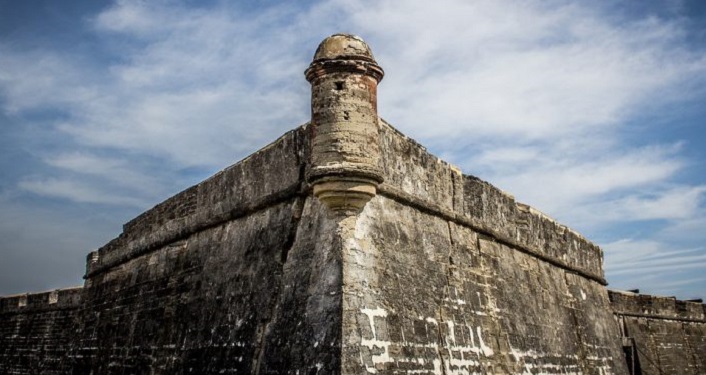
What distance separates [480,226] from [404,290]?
2721 millimetres

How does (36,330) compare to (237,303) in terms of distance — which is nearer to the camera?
(237,303)

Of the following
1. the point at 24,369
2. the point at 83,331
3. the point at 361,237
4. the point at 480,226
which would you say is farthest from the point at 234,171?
the point at 24,369

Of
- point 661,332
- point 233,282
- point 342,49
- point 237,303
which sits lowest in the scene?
point 661,332

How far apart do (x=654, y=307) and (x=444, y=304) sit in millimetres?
10864

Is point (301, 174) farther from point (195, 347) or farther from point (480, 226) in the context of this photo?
point (480, 226)

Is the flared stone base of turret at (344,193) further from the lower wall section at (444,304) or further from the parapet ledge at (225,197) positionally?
the parapet ledge at (225,197)

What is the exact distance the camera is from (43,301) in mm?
16359

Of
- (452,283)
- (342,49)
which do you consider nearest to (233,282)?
(452,283)

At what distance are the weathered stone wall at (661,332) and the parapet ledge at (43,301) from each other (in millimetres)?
11865

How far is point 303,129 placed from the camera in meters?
7.21

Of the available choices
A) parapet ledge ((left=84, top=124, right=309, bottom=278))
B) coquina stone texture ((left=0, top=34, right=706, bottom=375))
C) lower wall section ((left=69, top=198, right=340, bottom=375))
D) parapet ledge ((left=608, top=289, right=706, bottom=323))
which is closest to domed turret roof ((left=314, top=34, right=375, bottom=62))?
coquina stone texture ((left=0, top=34, right=706, bottom=375))

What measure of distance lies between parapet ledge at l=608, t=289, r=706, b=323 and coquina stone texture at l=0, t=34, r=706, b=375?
290 centimetres

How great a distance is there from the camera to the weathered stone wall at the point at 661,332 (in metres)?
15.2

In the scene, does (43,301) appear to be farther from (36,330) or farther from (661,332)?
(661,332)
